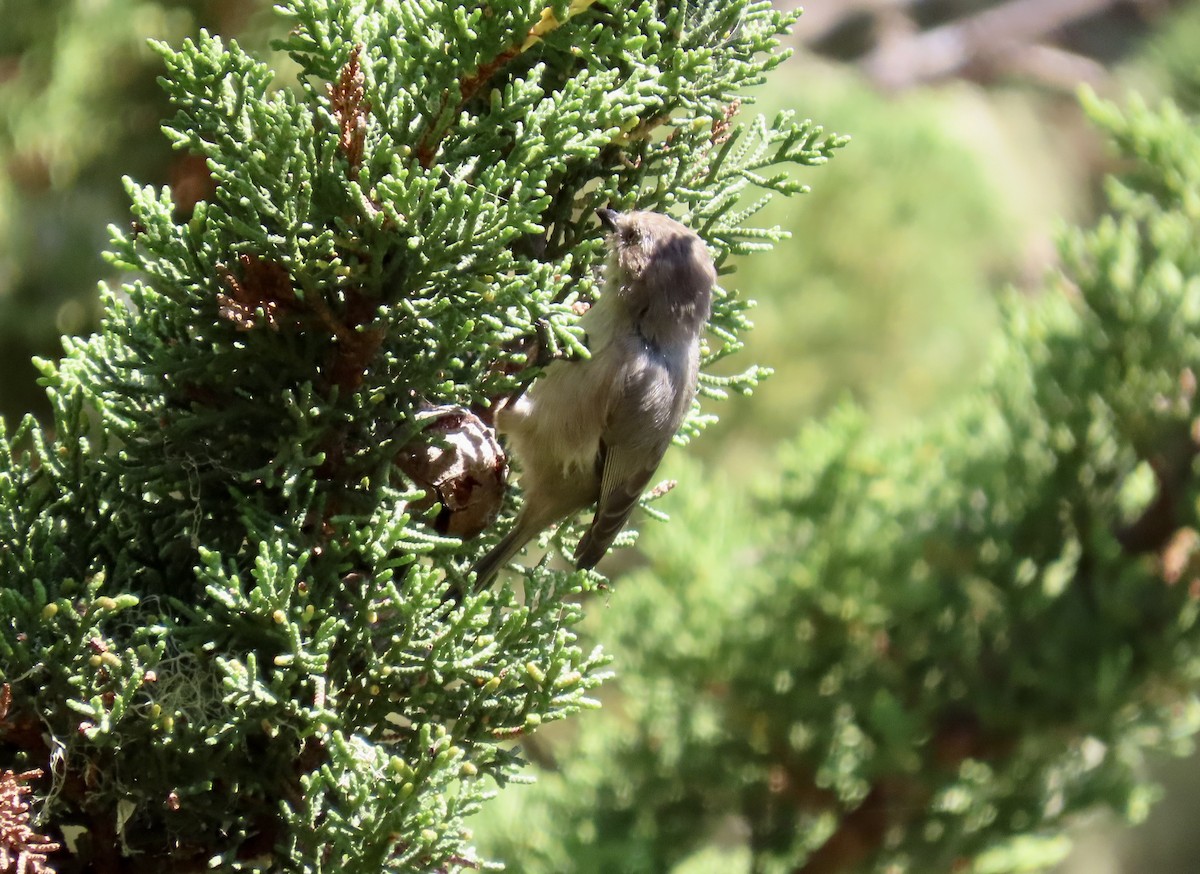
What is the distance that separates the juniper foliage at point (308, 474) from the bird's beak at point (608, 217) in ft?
0.38

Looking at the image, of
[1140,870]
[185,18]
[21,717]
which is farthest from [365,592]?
[1140,870]

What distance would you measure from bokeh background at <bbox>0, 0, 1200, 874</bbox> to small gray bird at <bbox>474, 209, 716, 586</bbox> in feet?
3.00

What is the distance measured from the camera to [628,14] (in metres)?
1.35

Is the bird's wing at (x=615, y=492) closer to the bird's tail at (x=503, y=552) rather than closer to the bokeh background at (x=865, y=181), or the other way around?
→ the bird's tail at (x=503, y=552)

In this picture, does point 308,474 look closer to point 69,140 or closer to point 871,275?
point 69,140

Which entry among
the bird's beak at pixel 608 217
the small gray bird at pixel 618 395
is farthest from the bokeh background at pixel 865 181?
the bird's beak at pixel 608 217

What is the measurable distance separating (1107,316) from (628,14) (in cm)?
180

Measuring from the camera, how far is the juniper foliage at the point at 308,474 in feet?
4.07

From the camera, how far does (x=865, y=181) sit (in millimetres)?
4301

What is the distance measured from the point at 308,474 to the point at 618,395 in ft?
2.78

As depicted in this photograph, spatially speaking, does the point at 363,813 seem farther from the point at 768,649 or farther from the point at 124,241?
the point at 768,649

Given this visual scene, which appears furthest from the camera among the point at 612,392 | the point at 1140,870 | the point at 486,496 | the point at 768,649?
the point at 1140,870

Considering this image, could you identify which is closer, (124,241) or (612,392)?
(124,241)

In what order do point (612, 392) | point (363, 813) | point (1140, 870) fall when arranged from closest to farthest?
point (363, 813), point (612, 392), point (1140, 870)
